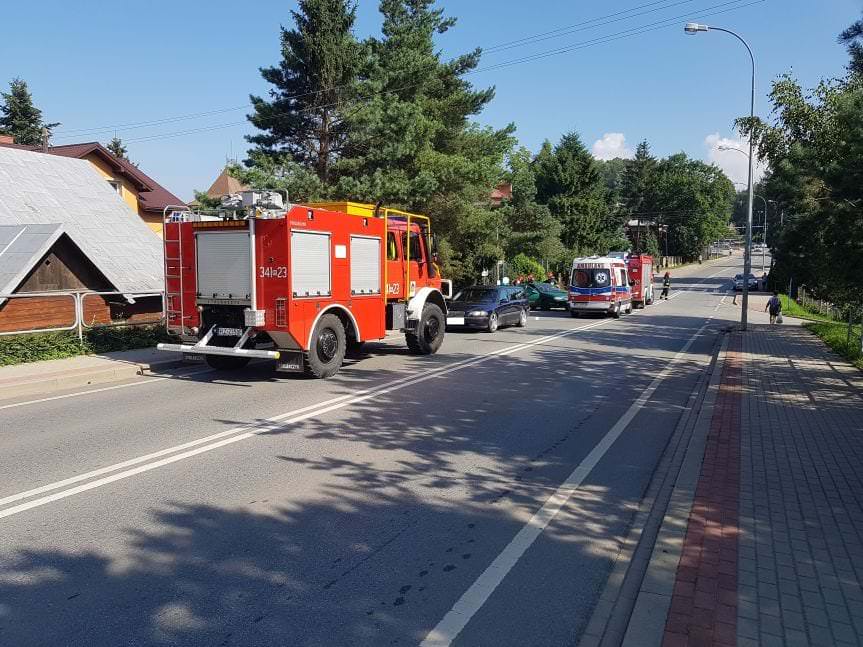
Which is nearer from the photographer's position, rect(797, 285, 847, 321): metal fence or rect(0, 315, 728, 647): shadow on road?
rect(0, 315, 728, 647): shadow on road

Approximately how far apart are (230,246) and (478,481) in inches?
263

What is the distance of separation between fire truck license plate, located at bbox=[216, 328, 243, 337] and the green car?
23346 millimetres

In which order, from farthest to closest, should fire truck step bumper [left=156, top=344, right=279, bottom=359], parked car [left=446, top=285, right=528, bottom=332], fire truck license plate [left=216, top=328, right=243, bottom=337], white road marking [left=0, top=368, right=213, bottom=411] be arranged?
1. parked car [left=446, top=285, right=528, bottom=332]
2. fire truck license plate [left=216, top=328, right=243, bottom=337]
3. fire truck step bumper [left=156, top=344, right=279, bottom=359]
4. white road marking [left=0, top=368, right=213, bottom=411]

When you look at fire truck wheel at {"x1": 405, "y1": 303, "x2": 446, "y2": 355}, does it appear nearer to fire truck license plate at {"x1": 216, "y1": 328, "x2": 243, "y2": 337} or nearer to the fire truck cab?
fire truck license plate at {"x1": 216, "y1": 328, "x2": 243, "y2": 337}

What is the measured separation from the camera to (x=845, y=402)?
9.84 meters

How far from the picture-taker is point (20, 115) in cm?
5509

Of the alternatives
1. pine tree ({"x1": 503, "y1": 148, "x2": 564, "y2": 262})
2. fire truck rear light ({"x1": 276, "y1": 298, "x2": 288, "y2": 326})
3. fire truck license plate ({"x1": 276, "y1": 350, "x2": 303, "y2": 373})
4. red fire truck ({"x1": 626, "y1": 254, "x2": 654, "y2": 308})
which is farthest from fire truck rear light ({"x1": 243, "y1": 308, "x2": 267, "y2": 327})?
pine tree ({"x1": 503, "y1": 148, "x2": 564, "y2": 262})

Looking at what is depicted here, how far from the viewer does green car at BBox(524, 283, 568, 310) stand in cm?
3335

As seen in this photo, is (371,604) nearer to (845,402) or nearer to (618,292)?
(845,402)

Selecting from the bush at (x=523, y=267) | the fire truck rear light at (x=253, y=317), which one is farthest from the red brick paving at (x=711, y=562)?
the bush at (x=523, y=267)

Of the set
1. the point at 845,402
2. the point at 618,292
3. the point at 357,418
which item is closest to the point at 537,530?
the point at 357,418

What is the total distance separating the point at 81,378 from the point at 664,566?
999 cm

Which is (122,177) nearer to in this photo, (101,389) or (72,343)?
(72,343)

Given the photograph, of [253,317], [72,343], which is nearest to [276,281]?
[253,317]
